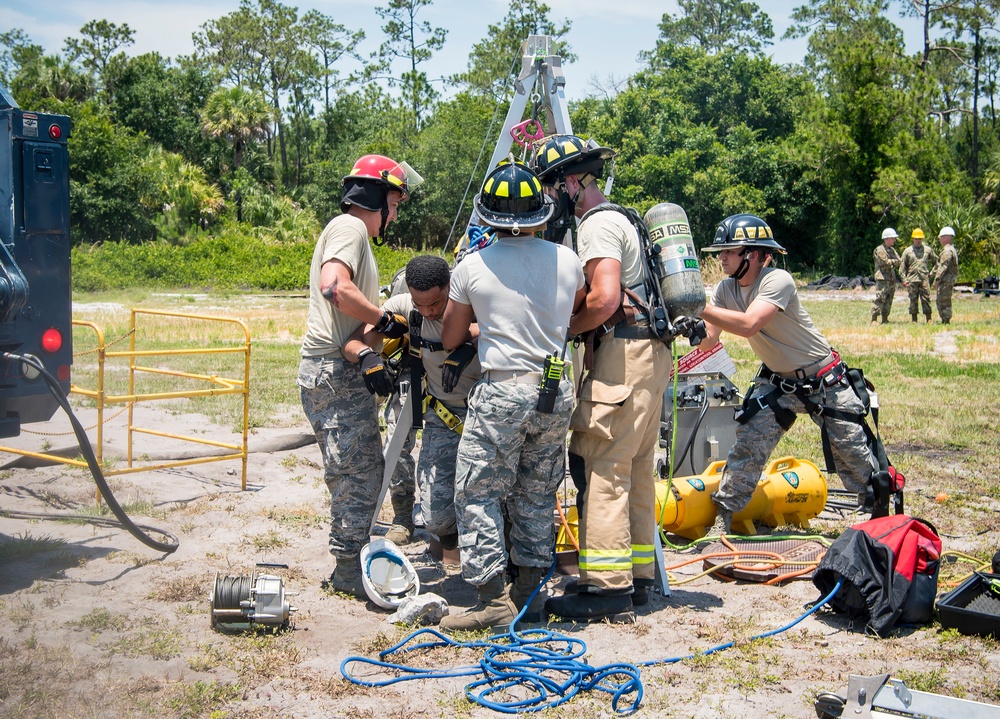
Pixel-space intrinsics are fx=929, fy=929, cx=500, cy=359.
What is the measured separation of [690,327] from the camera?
16.6 feet

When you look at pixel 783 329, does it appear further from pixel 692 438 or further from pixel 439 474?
pixel 439 474

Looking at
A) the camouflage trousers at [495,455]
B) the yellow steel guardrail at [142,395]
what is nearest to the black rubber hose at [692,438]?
the camouflage trousers at [495,455]

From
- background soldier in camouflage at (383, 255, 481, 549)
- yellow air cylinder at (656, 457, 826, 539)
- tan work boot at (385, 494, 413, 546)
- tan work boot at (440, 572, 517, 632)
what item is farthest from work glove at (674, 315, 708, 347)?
tan work boot at (385, 494, 413, 546)

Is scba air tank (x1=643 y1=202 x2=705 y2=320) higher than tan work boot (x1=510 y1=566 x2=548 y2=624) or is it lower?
higher

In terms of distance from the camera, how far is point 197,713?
3.73 metres

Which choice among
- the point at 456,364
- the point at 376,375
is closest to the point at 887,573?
the point at 456,364

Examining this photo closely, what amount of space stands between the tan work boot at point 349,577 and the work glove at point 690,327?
2.21m

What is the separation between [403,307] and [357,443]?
102 centimetres

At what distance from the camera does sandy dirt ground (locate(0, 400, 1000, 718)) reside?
390cm

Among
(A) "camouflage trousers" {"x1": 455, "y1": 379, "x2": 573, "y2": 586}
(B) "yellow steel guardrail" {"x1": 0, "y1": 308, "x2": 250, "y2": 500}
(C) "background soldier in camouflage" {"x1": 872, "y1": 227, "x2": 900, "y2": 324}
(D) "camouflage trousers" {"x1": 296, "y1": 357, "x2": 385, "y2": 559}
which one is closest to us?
(A) "camouflage trousers" {"x1": 455, "y1": 379, "x2": 573, "y2": 586}

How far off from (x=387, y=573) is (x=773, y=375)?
307cm

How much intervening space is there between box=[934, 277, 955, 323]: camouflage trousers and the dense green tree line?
1215 cm

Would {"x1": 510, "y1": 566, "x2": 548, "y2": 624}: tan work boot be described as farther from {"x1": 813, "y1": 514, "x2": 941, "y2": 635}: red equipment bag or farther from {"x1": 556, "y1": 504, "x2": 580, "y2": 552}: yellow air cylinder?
{"x1": 813, "y1": 514, "x2": 941, "y2": 635}: red equipment bag

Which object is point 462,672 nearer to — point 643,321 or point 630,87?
point 643,321
